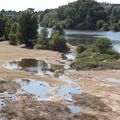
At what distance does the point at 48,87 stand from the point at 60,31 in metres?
53.7

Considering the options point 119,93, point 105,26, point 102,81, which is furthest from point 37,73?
point 105,26

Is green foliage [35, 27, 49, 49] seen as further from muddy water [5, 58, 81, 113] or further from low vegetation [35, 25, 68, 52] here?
muddy water [5, 58, 81, 113]

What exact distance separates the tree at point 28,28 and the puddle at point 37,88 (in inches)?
1744

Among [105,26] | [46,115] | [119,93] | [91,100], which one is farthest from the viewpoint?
[105,26]

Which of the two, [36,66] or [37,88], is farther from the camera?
[36,66]

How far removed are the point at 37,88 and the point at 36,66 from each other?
1789cm

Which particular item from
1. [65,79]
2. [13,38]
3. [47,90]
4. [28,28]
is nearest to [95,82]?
[65,79]

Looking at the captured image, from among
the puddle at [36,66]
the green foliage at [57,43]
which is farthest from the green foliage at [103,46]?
the green foliage at [57,43]

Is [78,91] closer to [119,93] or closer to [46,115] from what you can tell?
[119,93]

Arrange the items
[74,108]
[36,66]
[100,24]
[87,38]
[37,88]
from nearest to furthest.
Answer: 1. [74,108]
2. [37,88]
3. [36,66]
4. [87,38]
5. [100,24]

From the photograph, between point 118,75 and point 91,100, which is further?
point 118,75

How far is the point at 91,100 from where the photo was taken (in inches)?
1465

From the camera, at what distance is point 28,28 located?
90562 mm

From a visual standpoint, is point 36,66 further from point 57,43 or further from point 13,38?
point 13,38
